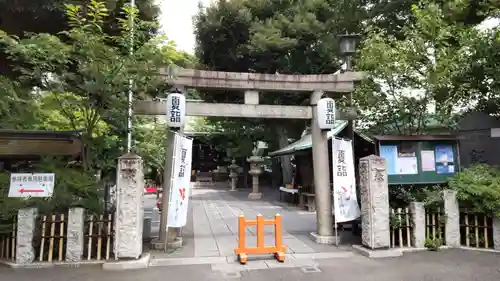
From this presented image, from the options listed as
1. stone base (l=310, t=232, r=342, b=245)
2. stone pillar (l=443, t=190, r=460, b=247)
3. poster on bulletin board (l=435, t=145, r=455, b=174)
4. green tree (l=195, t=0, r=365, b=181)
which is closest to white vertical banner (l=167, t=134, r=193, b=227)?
stone base (l=310, t=232, r=342, b=245)

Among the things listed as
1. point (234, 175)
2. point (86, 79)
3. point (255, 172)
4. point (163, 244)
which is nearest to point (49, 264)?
point (163, 244)

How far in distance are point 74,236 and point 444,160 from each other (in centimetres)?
914

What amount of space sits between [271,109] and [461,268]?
5518mm

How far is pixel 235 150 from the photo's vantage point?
28.8 meters

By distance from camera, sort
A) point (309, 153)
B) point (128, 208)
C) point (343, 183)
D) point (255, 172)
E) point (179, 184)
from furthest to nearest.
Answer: point (255, 172) → point (309, 153) → point (343, 183) → point (179, 184) → point (128, 208)

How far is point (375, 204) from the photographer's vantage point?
7.64m

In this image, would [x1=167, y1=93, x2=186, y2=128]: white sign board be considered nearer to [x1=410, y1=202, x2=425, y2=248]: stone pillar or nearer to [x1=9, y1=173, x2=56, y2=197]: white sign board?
[x1=9, y1=173, x2=56, y2=197]: white sign board

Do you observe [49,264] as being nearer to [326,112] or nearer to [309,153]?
[326,112]

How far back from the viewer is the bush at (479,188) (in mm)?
7453

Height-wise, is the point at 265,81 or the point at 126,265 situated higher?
the point at 265,81

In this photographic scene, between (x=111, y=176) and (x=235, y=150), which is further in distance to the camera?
(x=235, y=150)

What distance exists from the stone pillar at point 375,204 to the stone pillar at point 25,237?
7440mm

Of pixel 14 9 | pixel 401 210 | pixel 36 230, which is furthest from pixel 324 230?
pixel 14 9

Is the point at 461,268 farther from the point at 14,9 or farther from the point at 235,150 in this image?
the point at 235,150
